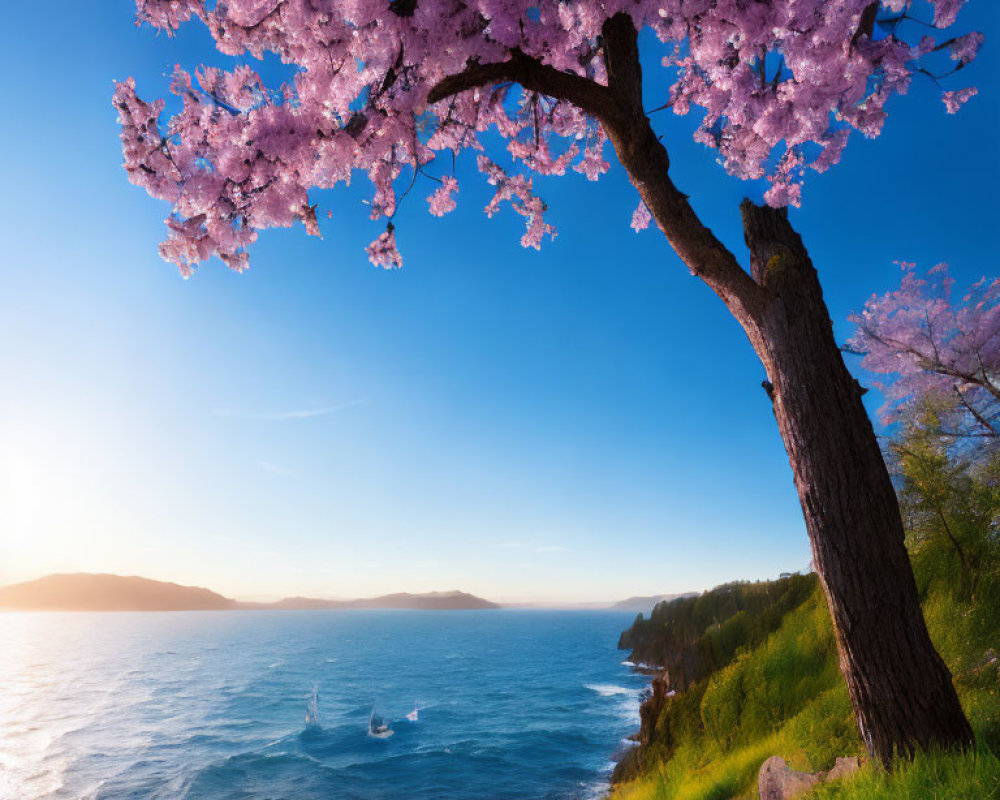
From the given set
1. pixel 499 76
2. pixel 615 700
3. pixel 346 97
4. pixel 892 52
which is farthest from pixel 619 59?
pixel 615 700

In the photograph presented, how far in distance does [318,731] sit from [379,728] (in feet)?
12.0

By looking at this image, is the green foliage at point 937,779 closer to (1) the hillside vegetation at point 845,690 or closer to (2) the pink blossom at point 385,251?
(1) the hillside vegetation at point 845,690

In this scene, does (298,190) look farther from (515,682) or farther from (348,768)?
(515,682)

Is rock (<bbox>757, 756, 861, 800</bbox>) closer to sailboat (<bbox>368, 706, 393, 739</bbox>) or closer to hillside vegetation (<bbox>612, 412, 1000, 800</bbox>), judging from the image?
hillside vegetation (<bbox>612, 412, 1000, 800</bbox>)

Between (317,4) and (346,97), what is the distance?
76 cm

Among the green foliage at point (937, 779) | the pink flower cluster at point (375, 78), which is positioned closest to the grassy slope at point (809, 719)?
the green foliage at point (937, 779)

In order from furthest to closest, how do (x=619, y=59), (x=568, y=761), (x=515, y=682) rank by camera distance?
(x=515, y=682), (x=568, y=761), (x=619, y=59)

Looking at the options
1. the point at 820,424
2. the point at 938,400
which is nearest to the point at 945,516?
the point at 938,400

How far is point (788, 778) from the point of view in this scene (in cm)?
562

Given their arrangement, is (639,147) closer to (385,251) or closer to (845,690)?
(385,251)

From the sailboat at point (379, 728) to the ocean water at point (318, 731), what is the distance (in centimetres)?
67

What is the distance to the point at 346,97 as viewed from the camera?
4730 millimetres

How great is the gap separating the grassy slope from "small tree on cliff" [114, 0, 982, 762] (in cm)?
37

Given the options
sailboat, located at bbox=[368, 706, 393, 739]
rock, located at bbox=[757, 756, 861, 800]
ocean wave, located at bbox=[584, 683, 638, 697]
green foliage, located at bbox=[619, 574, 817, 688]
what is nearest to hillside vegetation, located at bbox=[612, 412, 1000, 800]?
rock, located at bbox=[757, 756, 861, 800]
